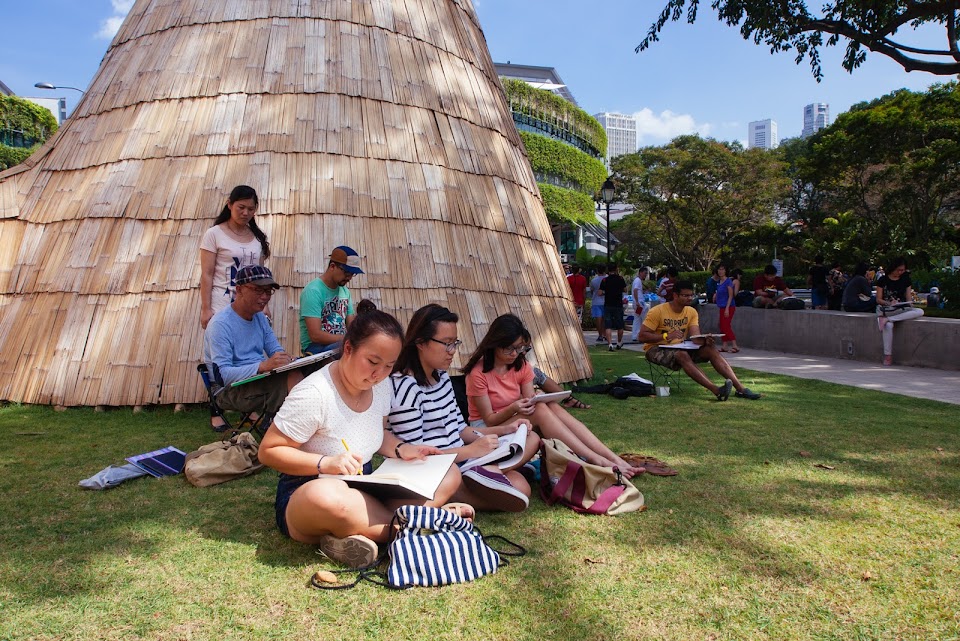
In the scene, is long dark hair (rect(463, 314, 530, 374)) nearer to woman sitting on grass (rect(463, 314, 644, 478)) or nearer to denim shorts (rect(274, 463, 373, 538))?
woman sitting on grass (rect(463, 314, 644, 478))

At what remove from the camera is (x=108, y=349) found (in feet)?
21.1

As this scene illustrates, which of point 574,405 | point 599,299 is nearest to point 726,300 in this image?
point 599,299

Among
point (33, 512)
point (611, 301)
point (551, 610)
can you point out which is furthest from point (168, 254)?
point (611, 301)

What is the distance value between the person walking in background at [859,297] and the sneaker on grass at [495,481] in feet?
34.1

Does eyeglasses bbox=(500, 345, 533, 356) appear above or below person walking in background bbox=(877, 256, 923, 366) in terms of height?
below

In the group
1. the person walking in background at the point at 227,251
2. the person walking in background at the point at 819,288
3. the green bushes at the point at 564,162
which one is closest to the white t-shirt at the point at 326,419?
the person walking in background at the point at 227,251

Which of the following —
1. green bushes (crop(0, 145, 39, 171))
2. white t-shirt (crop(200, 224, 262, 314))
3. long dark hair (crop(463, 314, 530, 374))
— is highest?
green bushes (crop(0, 145, 39, 171))

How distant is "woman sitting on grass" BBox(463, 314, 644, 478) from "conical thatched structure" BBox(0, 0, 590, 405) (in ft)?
7.21

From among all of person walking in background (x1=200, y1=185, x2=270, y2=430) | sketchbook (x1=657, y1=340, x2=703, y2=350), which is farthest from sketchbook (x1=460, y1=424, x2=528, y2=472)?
sketchbook (x1=657, y1=340, x2=703, y2=350)

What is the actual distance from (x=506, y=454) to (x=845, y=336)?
32.9 ft

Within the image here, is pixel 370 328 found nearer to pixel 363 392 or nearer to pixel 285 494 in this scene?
pixel 363 392

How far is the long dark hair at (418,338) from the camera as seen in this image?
155 inches

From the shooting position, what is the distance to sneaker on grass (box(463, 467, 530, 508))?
3641 millimetres

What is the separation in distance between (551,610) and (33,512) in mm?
2894
